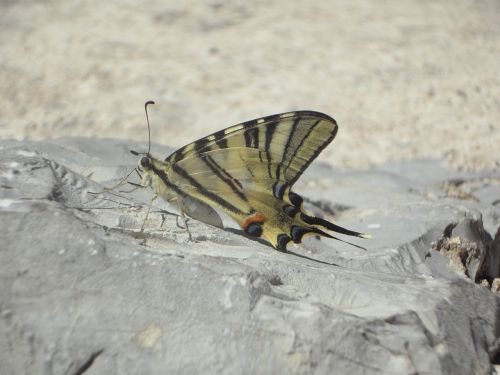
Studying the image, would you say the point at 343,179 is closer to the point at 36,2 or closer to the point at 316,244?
the point at 316,244

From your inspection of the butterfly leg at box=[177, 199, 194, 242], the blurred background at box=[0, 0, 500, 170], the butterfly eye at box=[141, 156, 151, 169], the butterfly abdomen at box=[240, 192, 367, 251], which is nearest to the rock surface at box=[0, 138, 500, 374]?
the butterfly leg at box=[177, 199, 194, 242]

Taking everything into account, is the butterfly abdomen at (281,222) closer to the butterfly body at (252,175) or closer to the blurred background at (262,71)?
the butterfly body at (252,175)

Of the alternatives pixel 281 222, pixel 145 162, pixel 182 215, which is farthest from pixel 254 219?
pixel 145 162

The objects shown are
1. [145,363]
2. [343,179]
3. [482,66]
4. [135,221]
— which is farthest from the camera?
[482,66]

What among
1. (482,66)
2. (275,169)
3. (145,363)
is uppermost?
(482,66)

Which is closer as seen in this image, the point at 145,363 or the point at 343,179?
the point at 145,363

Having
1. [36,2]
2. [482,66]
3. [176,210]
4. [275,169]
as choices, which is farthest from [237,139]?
[36,2]

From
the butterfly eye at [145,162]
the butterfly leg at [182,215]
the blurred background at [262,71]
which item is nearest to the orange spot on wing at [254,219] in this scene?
the butterfly leg at [182,215]
